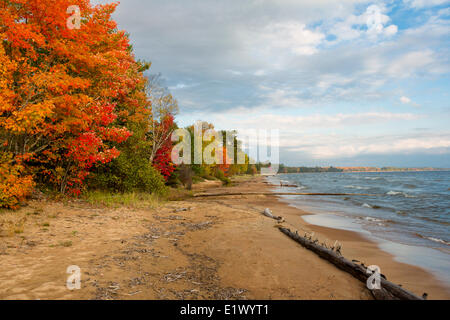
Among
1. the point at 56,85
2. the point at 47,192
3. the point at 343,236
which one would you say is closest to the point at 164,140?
the point at 47,192

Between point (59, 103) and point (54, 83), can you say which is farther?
point (59, 103)

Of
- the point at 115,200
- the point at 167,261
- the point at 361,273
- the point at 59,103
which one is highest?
the point at 59,103

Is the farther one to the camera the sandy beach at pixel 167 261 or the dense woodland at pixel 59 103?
the dense woodland at pixel 59 103

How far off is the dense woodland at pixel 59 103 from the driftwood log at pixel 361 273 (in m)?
10.4

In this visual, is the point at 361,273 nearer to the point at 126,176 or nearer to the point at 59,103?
the point at 59,103

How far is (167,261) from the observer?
278 inches

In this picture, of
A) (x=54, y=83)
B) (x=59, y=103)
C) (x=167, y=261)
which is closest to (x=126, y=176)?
(x=59, y=103)

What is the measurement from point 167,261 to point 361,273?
4.78 meters

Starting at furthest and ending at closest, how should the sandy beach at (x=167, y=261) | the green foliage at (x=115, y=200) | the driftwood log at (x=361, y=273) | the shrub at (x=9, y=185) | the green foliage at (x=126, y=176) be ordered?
1. the green foliage at (x=126, y=176)
2. the green foliage at (x=115, y=200)
3. the shrub at (x=9, y=185)
4. the sandy beach at (x=167, y=261)
5. the driftwood log at (x=361, y=273)

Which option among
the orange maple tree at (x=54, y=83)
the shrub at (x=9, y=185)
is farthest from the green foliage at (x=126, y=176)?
the shrub at (x=9, y=185)

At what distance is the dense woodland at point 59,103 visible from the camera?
34.0 ft

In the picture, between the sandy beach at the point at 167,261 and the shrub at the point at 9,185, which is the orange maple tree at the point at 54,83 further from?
the sandy beach at the point at 167,261

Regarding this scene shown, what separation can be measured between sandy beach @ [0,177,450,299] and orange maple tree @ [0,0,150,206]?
10.8ft

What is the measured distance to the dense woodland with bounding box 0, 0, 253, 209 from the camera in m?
10.4
